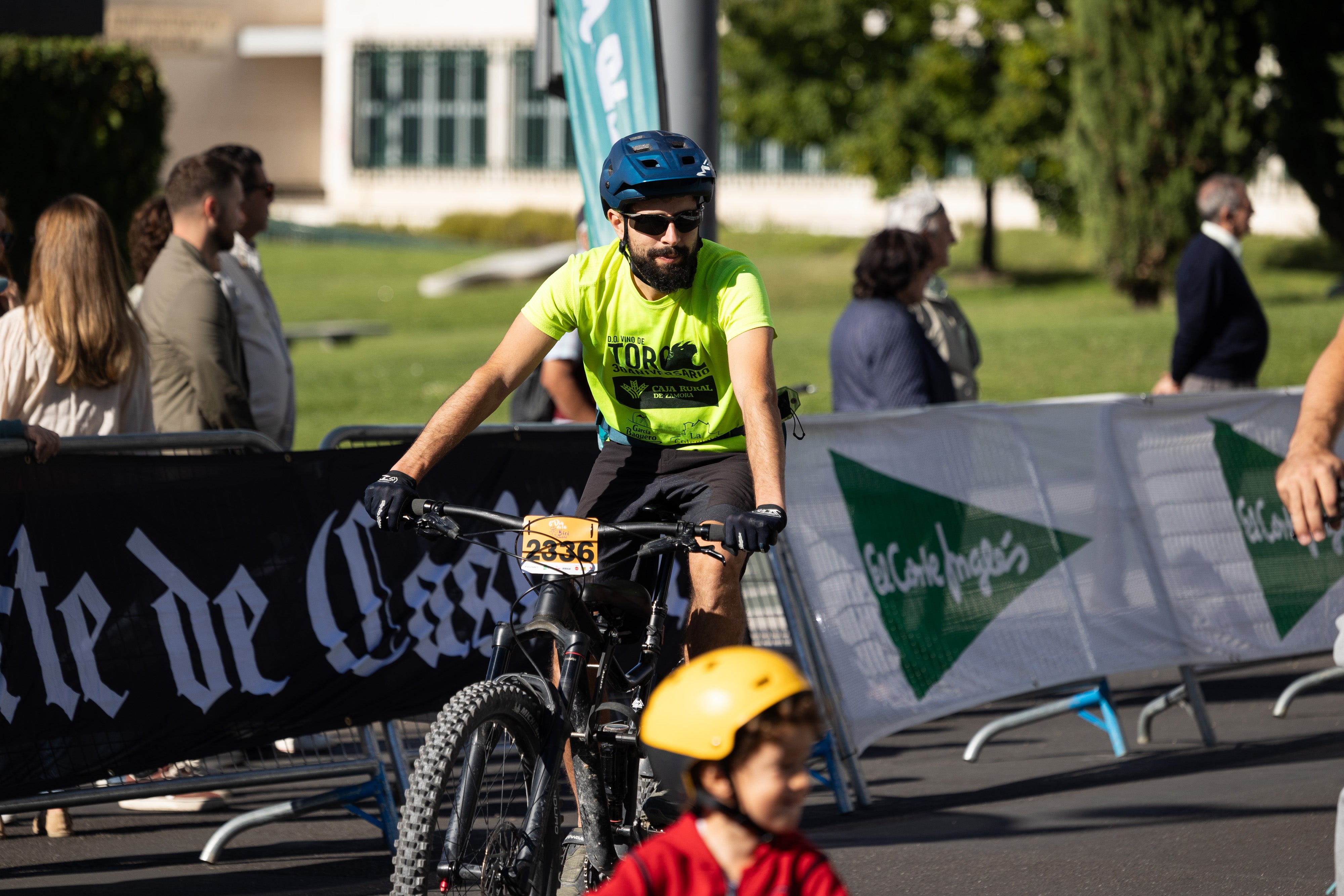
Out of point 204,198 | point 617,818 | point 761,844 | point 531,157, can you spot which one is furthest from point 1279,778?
point 531,157

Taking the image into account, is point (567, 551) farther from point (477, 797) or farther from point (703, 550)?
point (477, 797)

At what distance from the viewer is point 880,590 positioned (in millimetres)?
6746

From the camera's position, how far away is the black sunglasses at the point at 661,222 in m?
4.44

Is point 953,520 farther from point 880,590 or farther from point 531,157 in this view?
point 531,157

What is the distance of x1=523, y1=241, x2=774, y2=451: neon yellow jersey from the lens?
459 centimetres

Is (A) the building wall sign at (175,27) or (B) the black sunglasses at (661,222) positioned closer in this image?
(B) the black sunglasses at (661,222)

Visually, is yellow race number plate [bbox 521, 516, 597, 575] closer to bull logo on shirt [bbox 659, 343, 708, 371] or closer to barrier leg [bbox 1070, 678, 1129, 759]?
bull logo on shirt [bbox 659, 343, 708, 371]

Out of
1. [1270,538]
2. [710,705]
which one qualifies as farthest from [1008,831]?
[710,705]

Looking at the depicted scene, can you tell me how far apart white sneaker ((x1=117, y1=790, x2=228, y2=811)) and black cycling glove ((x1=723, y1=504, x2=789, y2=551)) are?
3096 millimetres

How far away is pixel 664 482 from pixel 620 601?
46 centimetres

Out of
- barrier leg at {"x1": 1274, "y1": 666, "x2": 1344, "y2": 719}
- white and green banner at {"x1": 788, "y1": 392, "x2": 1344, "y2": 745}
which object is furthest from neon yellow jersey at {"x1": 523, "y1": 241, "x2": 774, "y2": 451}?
barrier leg at {"x1": 1274, "y1": 666, "x2": 1344, "y2": 719}

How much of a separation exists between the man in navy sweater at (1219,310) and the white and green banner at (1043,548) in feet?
4.00

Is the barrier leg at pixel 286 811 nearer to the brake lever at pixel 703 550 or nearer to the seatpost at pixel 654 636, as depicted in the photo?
the seatpost at pixel 654 636

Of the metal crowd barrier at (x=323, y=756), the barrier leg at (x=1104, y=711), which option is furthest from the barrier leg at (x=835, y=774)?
the barrier leg at (x=1104, y=711)
